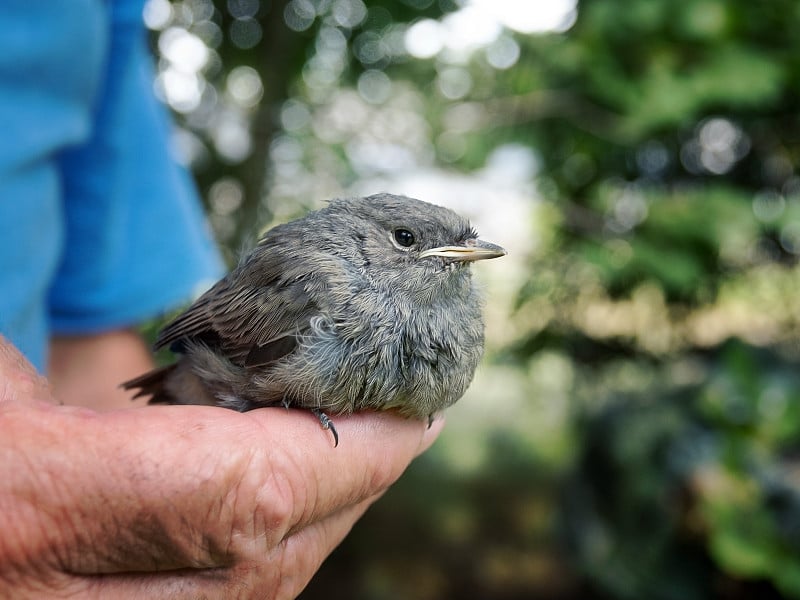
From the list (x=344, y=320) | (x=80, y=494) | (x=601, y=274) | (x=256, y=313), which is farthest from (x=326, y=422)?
(x=601, y=274)

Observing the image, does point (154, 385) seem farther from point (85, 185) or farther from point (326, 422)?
point (85, 185)

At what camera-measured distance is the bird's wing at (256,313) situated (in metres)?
1.81

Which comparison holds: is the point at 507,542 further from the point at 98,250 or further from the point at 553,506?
the point at 98,250

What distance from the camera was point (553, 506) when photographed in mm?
5016

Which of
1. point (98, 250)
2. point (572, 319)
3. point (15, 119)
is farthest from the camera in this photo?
point (572, 319)

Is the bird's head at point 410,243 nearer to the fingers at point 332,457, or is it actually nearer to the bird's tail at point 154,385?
the fingers at point 332,457

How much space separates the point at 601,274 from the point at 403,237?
2.24 metres

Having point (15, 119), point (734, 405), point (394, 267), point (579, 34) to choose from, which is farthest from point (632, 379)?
point (15, 119)

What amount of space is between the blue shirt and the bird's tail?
0.34 m

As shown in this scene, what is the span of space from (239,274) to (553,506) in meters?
3.68

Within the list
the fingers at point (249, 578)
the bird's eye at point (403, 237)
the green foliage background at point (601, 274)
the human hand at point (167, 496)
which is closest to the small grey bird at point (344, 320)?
the bird's eye at point (403, 237)

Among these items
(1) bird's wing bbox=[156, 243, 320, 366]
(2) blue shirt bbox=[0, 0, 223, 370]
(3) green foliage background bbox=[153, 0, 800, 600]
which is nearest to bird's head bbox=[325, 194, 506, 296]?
(1) bird's wing bbox=[156, 243, 320, 366]

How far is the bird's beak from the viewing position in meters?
1.91

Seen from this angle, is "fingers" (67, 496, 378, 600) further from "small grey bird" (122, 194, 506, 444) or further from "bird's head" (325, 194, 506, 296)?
"bird's head" (325, 194, 506, 296)
